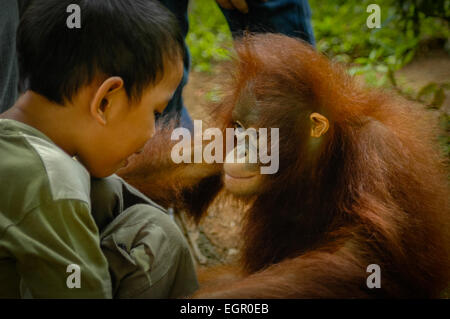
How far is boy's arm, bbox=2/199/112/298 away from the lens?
1285 millimetres

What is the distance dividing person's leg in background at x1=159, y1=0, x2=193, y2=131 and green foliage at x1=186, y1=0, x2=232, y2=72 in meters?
1.32

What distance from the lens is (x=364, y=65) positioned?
4055 mm

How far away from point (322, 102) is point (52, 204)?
0.98 metres

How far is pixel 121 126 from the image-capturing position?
1614mm

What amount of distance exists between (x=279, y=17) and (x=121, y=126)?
1114 millimetres

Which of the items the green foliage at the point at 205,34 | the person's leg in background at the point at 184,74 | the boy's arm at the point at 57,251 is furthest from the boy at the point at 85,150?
the green foliage at the point at 205,34

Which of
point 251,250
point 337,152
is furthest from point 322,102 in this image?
point 251,250

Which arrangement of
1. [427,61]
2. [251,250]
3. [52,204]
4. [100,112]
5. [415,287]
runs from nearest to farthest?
[52,204], [100,112], [415,287], [251,250], [427,61]

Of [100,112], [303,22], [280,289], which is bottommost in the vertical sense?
[280,289]

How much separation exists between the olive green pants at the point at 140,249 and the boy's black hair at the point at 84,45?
372 millimetres

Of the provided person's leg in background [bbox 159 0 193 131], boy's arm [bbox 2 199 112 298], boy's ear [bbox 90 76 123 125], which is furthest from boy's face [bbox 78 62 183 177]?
person's leg in background [bbox 159 0 193 131]

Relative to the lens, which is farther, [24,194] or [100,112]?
[100,112]

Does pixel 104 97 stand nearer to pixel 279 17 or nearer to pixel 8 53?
pixel 8 53

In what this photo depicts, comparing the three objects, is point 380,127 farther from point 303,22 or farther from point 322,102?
point 303,22
